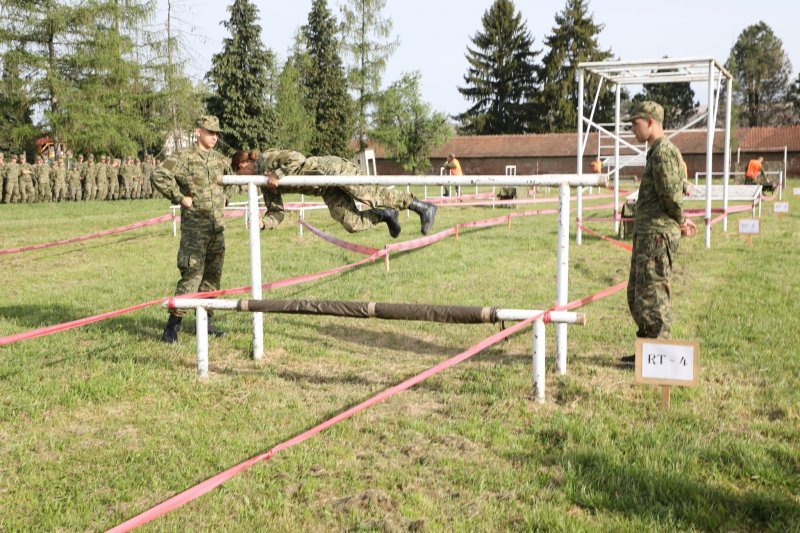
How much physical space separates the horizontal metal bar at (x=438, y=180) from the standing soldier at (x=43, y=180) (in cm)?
2387

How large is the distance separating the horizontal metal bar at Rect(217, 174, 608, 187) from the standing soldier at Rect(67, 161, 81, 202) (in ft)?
81.9

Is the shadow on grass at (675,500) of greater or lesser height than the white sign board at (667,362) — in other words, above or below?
below

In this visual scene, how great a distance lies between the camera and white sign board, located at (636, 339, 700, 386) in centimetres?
448

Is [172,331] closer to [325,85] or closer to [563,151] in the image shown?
[325,85]

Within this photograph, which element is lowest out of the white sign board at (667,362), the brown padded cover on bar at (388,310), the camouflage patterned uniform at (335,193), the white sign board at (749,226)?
the white sign board at (667,362)

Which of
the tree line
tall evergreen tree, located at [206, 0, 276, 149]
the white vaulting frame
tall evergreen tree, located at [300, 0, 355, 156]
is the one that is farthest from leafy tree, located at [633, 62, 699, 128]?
the white vaulting frame

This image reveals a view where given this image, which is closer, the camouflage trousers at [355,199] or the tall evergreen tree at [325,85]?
the camouflage trousers at [355,199]

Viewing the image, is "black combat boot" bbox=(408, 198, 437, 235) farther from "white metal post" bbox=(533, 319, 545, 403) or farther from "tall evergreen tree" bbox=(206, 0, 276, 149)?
"tall evergreen tree" bbox=(206, 0, 276, 149)

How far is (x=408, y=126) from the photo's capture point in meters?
60.1

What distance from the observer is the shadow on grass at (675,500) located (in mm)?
3324

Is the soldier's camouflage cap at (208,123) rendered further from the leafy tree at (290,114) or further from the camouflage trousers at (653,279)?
the leafy tree at (290,114)

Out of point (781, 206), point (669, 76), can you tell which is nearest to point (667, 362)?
point (669, 76)

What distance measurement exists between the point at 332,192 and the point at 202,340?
164 cm

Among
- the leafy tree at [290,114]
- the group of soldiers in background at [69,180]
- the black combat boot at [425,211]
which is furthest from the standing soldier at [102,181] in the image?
the black combat boot at [425,211]
